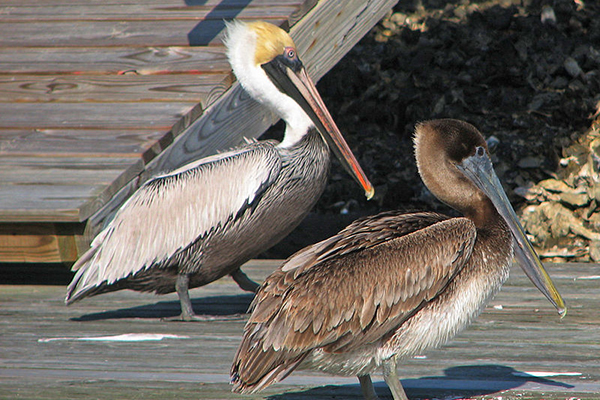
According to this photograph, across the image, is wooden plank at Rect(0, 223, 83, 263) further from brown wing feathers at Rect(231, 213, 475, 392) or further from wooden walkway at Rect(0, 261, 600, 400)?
brown wing feathers at Rect(231, 213, 475, 392)

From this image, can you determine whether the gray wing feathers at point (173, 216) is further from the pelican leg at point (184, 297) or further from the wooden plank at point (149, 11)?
the wooden plank at point (149, 11)

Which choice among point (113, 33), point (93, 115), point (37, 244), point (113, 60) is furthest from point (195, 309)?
point (113, 33)

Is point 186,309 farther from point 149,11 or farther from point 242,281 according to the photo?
point 149,11

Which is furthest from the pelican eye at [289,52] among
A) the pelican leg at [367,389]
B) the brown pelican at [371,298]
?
the pelican leg at [367,389]

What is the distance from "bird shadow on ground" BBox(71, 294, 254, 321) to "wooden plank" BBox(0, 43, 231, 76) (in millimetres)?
1286

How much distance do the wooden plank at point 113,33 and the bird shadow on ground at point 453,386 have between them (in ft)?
8.42

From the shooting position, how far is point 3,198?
4578 mm

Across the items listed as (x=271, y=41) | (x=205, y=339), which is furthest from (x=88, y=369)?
(x=271, y=41)

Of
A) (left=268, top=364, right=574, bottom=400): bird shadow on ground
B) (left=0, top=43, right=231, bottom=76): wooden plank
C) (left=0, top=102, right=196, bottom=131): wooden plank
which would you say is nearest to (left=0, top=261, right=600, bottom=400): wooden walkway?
(left=268, top=364, right=574, bottom=400): bird shadow on ground

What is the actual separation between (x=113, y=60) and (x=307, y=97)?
4.37 ft

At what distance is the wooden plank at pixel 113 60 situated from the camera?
5.21 m

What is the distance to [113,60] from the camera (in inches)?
210

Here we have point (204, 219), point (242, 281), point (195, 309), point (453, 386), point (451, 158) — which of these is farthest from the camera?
point (195, 309)

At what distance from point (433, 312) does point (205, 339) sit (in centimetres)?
142
